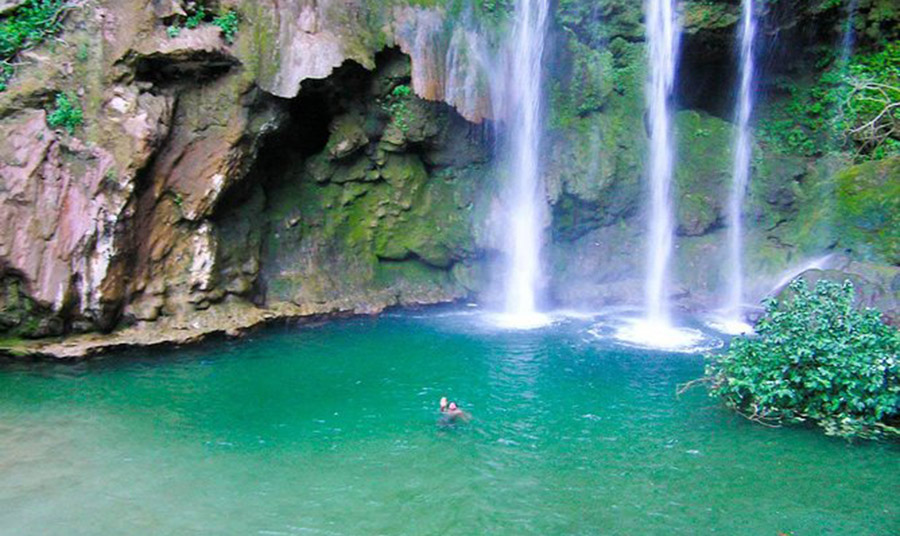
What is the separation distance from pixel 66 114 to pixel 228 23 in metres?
3.58

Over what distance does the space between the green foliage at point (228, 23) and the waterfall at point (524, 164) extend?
6153 mm

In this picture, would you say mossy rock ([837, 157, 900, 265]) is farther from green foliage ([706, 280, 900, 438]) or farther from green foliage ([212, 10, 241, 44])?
green foliage ([212, 10, 241, 44])

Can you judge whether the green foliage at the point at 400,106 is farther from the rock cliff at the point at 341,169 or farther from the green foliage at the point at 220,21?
the green foliage at the point at 220,21

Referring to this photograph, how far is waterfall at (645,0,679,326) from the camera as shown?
691 inches

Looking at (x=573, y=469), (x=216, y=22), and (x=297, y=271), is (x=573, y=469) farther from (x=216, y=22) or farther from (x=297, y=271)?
(x=216, y=22)

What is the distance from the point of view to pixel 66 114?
12.6 metres

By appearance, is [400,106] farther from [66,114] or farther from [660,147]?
[660,147]

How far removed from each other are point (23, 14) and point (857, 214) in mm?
17376

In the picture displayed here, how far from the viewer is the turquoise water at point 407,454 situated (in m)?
7.35

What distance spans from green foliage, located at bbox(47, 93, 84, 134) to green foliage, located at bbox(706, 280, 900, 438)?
11999mm

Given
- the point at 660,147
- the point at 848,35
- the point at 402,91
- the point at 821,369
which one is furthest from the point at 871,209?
the point at 402,91

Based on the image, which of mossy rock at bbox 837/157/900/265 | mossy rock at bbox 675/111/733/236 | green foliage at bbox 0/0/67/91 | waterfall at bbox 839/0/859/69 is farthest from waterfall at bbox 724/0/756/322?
green foliage at bbox 0/0/67/91

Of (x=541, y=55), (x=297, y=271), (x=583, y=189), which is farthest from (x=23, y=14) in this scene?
(x=583, y=189)

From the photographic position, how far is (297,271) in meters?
16.5
